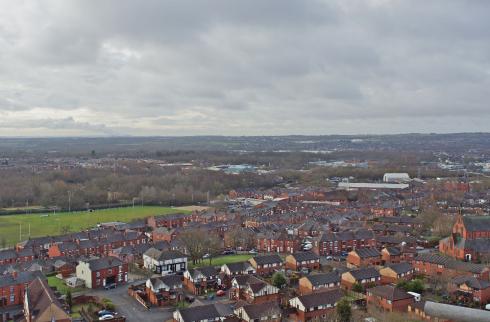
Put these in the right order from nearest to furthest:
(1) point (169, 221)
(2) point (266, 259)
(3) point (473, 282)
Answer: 1. (3) point (473, 282)
2. (2) point (266, 259)
3. (1) point (169, 221)

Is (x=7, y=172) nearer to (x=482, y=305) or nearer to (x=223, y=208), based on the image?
(x=223, y=208)

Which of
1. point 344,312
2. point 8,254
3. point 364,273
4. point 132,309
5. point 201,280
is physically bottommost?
point 132,309

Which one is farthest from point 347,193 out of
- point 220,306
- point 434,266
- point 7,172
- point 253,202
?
point 7,172

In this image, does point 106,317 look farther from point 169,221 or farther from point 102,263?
point 169,221

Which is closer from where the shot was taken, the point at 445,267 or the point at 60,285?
the point at 60,285

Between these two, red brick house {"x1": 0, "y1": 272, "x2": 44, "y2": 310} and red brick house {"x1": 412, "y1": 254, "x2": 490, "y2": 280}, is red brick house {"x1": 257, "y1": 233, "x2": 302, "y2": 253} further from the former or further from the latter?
red brick house {"x1": 0, "y1": 272, "x2": 44, "y2": 310}

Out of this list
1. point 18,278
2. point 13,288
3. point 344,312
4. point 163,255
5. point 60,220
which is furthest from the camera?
point 60,220

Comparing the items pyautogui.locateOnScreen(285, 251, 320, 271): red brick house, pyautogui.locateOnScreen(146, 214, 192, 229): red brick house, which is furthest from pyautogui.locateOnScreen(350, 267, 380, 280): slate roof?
pyautogui.locateOnScreen(146, 214, 192, 229): red brick house

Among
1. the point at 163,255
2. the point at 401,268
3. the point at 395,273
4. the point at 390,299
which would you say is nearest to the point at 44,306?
the point at 163,255
